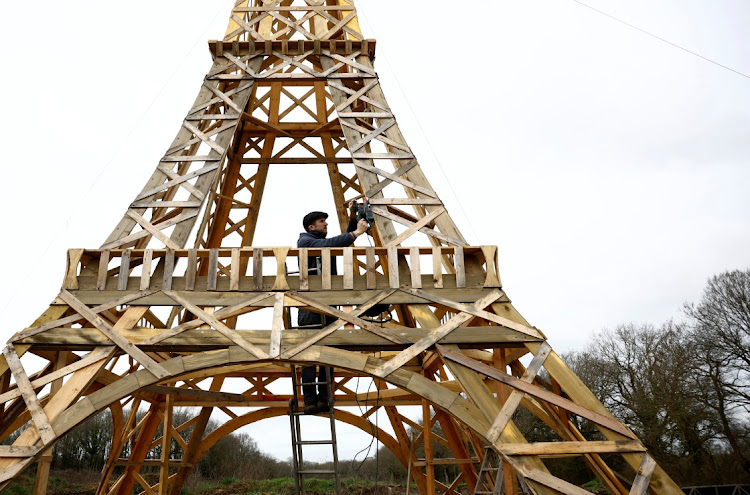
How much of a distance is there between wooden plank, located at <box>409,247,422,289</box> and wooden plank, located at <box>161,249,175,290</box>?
2.74 m

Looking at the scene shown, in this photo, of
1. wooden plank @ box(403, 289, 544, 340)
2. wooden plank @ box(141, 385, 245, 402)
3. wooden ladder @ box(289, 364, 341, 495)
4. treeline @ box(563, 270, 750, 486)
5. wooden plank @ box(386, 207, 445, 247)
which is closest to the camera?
wooden plank @ box(403, 289, 544, 340)

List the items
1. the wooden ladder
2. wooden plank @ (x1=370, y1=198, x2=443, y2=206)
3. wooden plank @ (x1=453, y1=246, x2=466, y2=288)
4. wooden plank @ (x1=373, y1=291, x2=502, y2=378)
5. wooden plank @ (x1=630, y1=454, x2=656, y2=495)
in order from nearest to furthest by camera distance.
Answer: wooden plank @ (x1=630, y1=454, x2=656, y2=495) → wooden plank @ (x1=373, y1=291, x2=502, y2=378) → wooden plank @ (x1=453, y1=246, x2=466, y2=288) → the wooden ladder → wooden plank @ (x1=370, y1=198, x2=443, y2=206)

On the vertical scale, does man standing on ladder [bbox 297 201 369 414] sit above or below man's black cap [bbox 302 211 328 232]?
below

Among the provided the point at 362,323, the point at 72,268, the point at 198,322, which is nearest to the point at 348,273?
the point at 362,323

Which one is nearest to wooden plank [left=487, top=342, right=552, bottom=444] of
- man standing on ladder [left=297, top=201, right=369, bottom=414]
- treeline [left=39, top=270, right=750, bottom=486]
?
man standing on ladder [left=297, top=201, right=369, bottom=414]

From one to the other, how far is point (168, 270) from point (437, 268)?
309cm

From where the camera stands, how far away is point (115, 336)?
6.07 meters

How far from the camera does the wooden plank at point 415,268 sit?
6.62 metres

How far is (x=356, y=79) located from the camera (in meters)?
10.2

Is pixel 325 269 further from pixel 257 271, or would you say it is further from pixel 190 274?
pixel 190 274

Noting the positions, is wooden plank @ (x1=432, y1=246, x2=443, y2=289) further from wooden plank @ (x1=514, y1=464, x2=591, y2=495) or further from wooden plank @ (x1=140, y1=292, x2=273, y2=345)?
wooden plank @ (x1=514, y1=464, x2=591, y2=495)

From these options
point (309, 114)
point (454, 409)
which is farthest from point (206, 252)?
point (309, 114)

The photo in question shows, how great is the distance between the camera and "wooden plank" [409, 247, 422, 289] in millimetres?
6621

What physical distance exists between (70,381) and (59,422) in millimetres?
477
